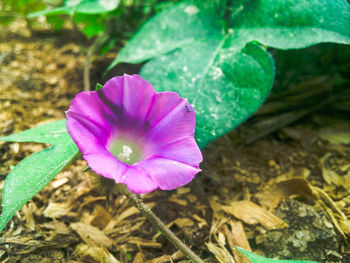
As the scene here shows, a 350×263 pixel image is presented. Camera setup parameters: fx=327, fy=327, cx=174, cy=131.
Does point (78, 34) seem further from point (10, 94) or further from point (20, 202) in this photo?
point (20, 202)

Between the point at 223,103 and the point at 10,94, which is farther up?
the point at 223,103

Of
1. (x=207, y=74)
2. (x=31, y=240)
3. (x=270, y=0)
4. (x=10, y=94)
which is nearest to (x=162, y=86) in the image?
(x=207, y=74)

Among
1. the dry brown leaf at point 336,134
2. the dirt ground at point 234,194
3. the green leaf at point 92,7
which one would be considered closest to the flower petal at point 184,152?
the dirt ground at point 234,194

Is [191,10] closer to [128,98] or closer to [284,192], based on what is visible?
[128,98]

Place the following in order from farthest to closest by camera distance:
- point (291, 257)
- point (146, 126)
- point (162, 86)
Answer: point (162, 86), point (291, 257), point (146, 126)

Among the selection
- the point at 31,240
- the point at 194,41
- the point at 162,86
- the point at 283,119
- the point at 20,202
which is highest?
the point at 194,41

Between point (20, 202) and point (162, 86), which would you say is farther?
point (162, 86)

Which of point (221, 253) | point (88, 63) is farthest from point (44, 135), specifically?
point (88, 63)
